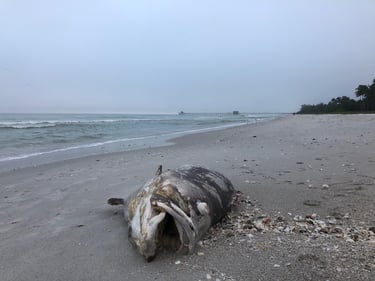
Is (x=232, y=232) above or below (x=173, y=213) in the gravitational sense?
below

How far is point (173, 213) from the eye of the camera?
10.2ft

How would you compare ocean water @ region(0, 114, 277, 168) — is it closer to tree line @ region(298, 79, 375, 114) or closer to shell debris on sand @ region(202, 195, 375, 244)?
shell debris on sand @ region(202, 195, 375, 244)

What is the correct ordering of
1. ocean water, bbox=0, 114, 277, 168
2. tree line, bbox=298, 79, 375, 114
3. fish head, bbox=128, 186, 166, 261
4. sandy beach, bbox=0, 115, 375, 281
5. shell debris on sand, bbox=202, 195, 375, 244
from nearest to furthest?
sandy beach, bbox=0, 115, 375, 281 → fish head, bbox=128, 186, 166, 261 → shell debris on sand, bbox=202, 195, 375, 244 → ocean water, bbox=0, 114, 277, 168 → tree line, bbox=298, 79, 375, 114

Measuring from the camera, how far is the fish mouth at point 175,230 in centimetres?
312

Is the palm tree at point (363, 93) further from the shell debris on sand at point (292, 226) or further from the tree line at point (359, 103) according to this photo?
the shell debris on sand at point (292, 226)

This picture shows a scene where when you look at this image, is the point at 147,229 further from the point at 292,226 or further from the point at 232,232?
the point at 292,226

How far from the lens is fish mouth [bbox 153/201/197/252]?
3.12 meters

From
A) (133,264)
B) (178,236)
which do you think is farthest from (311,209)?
(133,264)

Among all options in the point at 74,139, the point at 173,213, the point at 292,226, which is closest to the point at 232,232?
the point at 292,226

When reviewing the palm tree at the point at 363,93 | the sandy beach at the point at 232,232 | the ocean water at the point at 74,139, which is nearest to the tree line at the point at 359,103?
the palm tree at the point at 363,93

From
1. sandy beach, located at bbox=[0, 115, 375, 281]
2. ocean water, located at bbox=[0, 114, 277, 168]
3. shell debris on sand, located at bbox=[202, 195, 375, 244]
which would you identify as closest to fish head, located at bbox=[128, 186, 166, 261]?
sandy beach, located at bbox=[0, 115, 375, 281]

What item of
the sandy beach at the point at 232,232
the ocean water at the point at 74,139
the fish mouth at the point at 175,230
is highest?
the fish mouth at the point at 175,230

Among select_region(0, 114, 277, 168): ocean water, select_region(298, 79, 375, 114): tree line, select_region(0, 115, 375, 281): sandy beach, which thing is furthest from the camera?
select_region(298, 79, 375, 114): tree line

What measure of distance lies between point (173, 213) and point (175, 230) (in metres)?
0.39
